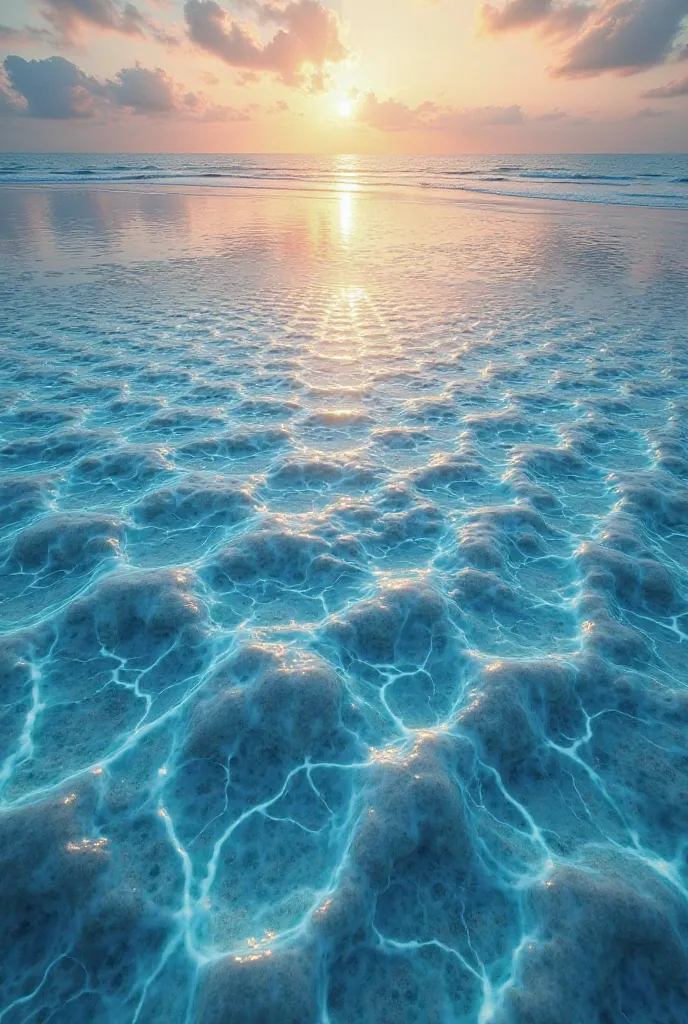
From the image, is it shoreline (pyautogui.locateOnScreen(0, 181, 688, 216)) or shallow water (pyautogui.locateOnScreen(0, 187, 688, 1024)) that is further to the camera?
→ shoreline (pyautogui.locateOnScreen(0, 181, 688, 216))

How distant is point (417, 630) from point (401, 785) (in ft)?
4.83

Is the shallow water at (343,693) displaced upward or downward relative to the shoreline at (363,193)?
downward

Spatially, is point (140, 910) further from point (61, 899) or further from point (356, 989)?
point (356, 989)

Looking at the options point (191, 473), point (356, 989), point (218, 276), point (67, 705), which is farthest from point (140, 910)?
point (218, 276)

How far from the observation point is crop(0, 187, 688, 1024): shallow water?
9.74 feet

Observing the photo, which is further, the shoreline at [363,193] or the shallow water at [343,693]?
the shoreline at [363,193]

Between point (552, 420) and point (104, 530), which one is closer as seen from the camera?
point (104, 530)

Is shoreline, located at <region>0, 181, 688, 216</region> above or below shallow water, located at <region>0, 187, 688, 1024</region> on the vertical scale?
above

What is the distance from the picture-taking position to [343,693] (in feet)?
13.8

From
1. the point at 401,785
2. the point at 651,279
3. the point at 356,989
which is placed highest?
the point at 651,279

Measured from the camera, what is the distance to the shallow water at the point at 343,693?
2.97 m

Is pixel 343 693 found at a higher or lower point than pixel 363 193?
lower

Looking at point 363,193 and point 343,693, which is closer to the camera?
point 343,693

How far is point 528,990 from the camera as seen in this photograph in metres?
2.83
